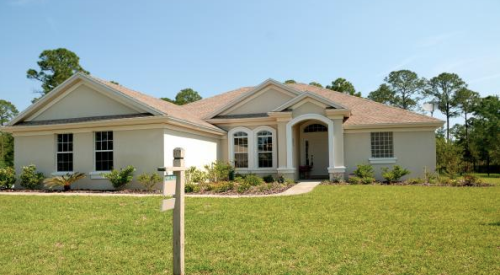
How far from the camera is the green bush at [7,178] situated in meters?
17.2

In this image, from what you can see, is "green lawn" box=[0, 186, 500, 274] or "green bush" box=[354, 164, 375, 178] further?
"green bush" box=[354, 164, 375, 178]

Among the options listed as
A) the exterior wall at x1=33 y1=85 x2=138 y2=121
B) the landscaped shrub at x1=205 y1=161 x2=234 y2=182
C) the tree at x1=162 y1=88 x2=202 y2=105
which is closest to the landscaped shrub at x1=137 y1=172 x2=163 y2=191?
the exterior wall at x1=33 y1=85 x2=138 y2=121

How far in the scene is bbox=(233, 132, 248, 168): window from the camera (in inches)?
847

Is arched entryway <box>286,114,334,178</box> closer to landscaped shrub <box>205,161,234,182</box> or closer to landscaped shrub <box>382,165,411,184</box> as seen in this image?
landscaped shrub <box>382,165,411,184</box>

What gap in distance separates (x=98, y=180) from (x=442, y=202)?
45.1 feet

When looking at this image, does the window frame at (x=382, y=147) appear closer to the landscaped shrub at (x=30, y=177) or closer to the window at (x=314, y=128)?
the window at (x=314, y=128)

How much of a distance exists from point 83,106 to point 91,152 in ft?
8.17

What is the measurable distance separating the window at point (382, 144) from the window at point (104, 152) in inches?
533

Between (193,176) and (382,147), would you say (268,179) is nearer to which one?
(193,176)

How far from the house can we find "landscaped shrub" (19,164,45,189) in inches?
15.7

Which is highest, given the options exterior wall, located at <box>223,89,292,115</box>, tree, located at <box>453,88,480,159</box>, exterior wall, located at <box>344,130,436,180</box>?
tree, located at <box>453,88,480,159</box>

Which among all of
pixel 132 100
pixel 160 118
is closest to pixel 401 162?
pixel 160 118

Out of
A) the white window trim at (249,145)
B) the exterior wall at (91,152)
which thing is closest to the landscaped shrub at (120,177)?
the exterior wall at (91,152)

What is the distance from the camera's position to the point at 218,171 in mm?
19266
